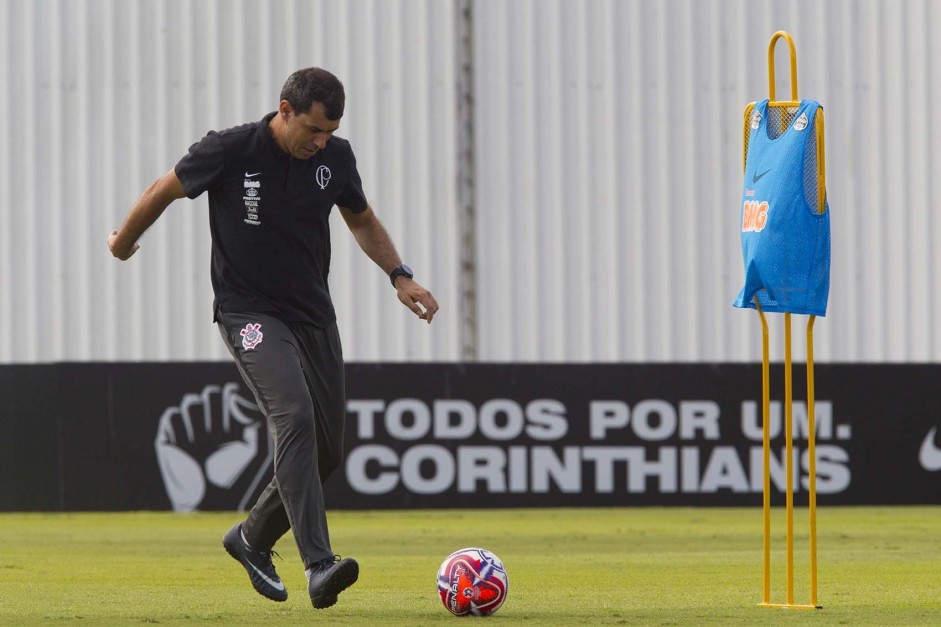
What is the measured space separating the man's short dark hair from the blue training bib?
4.79ft

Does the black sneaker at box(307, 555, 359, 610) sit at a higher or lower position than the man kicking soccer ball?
lower

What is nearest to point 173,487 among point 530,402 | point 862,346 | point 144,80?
point 530,402

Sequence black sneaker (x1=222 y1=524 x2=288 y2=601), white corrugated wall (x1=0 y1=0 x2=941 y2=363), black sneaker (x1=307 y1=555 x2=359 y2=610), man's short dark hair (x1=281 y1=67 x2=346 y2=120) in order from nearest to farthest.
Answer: black sneaker (x1=307 y1=555 x2=359 y2=610), man's short dark hair (x1=281 y1=67 x2=346 y2=120), black sneaker (x1=222 y1=524 x2=288 y2=601), white corrugated wall (x1=0 y1=0 x2=941 y2=363)

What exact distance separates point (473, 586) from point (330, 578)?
1.71 feet

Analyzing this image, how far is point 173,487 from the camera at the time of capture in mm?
13852

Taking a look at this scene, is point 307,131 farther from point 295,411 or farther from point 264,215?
point 295,411

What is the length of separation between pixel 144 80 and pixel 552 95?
3941 millimetres

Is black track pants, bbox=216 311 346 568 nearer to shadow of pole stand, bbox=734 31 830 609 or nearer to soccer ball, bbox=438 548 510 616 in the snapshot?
soccer ball, bbox=438 548 510 616

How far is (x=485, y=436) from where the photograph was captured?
555 inches

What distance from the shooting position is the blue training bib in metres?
5.95

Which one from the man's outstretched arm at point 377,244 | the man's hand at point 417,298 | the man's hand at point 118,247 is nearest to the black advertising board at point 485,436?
the man's outstretched arm at point 377,244

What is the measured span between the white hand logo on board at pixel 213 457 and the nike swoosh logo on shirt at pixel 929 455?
5380mm

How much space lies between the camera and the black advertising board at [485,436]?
545 inches

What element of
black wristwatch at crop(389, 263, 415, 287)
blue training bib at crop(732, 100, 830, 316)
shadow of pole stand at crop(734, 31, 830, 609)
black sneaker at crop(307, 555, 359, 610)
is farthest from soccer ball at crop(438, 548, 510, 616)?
blue training bib at crop(732, 100, 830, 316)
